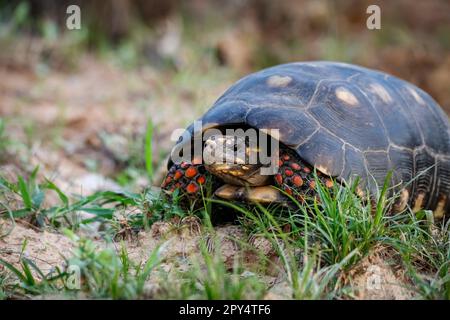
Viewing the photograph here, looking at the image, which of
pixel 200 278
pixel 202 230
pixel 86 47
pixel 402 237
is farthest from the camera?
pixel 86 47

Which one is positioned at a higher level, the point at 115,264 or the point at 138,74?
the point at 138,74

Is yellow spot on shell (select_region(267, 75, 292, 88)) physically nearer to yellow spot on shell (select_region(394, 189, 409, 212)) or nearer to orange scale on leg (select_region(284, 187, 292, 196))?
orange scale on leg (select_region(284, 187, 292, 196))

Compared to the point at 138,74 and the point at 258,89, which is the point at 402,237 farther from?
the point at 138,74

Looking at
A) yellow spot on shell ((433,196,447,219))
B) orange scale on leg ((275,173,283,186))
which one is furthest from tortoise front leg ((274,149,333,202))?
yellow spot on shell ((433,196,447,219))

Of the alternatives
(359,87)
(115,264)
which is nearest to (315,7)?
(359,87)

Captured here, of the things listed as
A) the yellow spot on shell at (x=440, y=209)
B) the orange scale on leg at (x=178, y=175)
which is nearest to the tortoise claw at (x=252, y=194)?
the orange scale on leg at (x=178, y=175)

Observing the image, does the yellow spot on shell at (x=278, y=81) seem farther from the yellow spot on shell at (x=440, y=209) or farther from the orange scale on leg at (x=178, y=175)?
the yellow spot on shell at (x=440, y=209)
